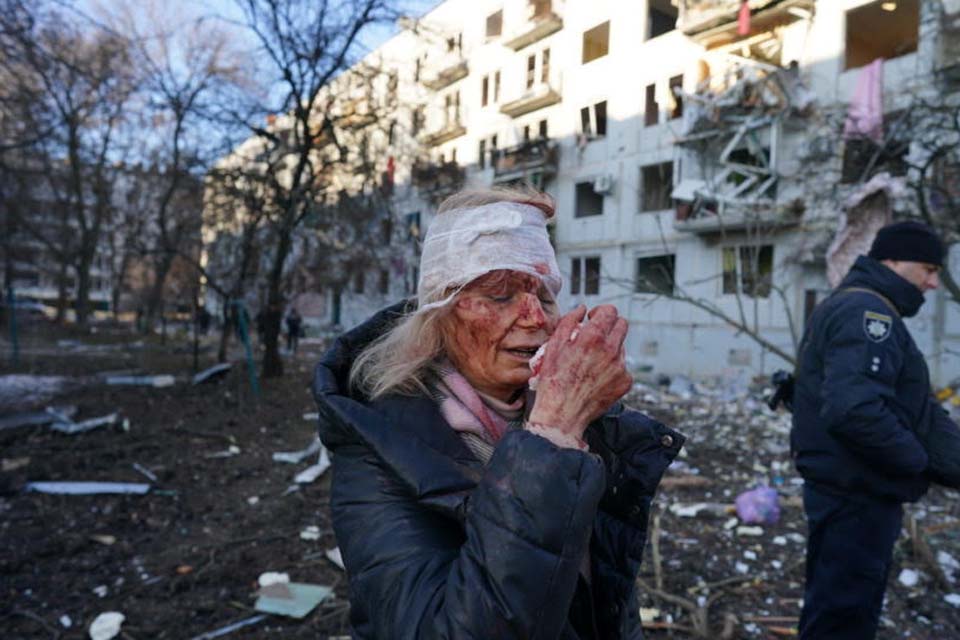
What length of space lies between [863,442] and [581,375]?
1910 mm

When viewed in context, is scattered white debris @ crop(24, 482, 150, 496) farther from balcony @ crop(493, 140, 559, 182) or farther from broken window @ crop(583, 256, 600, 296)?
balcony @ crop(493, 140, 559, 182)

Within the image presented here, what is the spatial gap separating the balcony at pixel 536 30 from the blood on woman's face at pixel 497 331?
22872 millimetres

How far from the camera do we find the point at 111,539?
5.02m

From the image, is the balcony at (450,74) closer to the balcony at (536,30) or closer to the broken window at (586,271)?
the balcony at (536,30)

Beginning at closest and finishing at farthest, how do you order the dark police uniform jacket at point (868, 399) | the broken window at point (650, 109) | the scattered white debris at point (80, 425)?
1. the dark police uniform jacket at point (868, 399)
2. the scattered white debris at point (80, 425)
3. the broken window at point (650, 109)

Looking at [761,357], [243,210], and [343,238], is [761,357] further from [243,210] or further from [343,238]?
[243,210]

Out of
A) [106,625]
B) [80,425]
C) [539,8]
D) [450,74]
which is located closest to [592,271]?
[539,8]

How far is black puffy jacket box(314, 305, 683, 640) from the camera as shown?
3.28ft

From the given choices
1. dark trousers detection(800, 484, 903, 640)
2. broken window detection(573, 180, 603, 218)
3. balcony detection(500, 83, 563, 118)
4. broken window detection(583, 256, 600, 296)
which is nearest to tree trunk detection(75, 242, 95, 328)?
balcony detection(500, 83, 563, 118)

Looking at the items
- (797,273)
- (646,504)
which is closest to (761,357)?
(797,273)

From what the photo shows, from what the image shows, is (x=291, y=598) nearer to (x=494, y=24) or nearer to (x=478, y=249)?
(x=478, y=249)

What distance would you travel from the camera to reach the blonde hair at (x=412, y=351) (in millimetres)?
1450

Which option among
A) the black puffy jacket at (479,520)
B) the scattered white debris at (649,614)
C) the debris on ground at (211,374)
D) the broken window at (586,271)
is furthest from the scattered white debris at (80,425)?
the broken window at (586,271)

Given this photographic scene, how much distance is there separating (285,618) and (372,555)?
10.7ft
